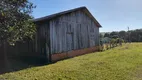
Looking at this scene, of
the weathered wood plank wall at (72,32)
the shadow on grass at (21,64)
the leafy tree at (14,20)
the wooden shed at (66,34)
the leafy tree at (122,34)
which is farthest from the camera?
the leafy tree at (122,34)

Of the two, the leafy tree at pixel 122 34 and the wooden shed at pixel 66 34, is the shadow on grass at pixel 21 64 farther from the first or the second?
the leafy tree at pixel 122 34

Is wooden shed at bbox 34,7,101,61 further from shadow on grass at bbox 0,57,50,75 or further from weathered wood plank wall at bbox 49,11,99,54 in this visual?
shadow on grass at bbox 0,57,50,75

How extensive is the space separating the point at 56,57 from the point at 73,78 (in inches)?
248

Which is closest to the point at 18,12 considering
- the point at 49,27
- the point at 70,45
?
the point at 49,27

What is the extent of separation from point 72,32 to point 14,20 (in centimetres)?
961

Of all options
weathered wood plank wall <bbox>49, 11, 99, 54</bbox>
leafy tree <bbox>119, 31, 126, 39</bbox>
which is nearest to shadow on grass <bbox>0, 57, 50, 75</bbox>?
weathered wood plank wall <bbox>49, 11, 99, 54</bbox>

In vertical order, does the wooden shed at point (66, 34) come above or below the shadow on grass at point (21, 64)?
above

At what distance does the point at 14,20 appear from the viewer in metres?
6.46

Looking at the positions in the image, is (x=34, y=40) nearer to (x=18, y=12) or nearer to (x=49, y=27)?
(x=49, y=27)

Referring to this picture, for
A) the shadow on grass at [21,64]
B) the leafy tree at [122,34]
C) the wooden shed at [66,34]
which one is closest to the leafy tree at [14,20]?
the shadow on grass at [21,64]

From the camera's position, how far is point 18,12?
6.96m

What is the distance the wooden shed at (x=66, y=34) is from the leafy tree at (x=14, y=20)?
5.58m

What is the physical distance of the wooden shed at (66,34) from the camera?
43.2 feet

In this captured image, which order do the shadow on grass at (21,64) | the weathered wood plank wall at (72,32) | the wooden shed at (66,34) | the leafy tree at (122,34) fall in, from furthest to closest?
the leafy tree at (122,34), the weathered wood plank wall at (72,32), the wooden shed at (66,34), the shadow on grass at (21,64)
